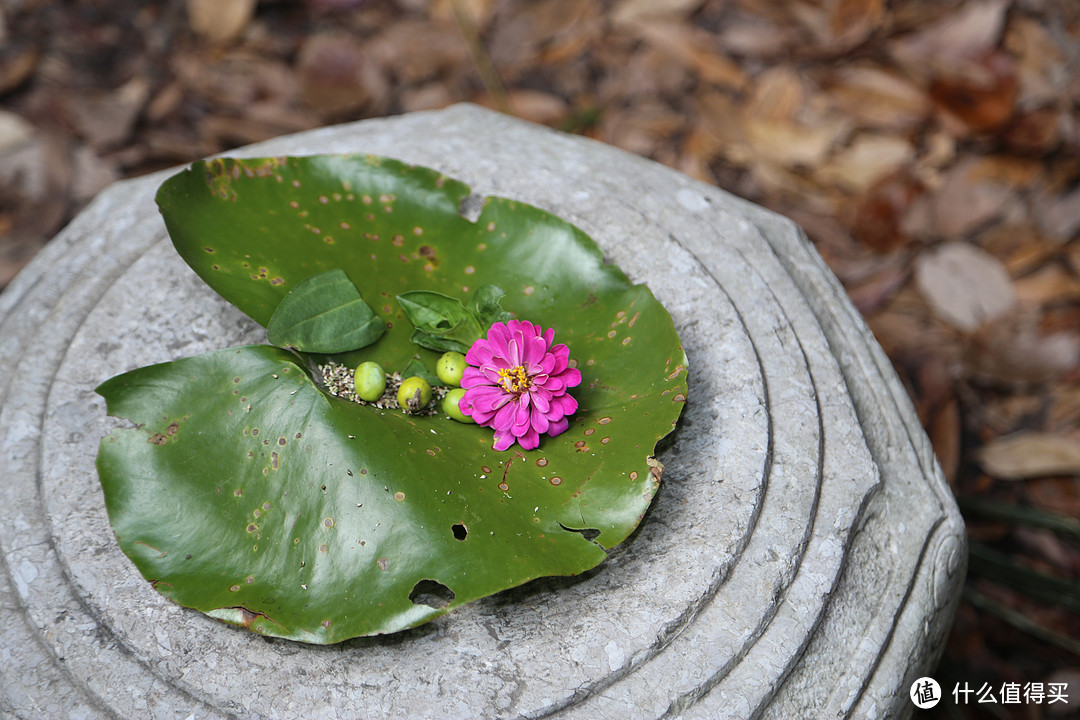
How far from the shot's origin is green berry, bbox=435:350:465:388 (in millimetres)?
998

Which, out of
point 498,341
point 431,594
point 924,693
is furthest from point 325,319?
point 924,693

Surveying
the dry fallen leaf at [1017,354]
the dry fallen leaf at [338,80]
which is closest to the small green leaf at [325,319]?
the dry fallen leaf at [338,80]

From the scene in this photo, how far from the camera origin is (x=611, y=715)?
2.75 ft

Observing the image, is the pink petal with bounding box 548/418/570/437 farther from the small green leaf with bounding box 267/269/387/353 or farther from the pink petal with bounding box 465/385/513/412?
the small green leaf with bounding box 267/269/387/353

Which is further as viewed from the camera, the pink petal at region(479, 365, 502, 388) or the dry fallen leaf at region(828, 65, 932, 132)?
the dry fallen leaf at region(828, 65, 932, 132)

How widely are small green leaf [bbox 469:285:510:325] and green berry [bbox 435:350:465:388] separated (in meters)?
0.06

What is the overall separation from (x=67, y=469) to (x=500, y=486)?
1.66ft

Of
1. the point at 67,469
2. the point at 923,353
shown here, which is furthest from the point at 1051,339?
the point at 67,469

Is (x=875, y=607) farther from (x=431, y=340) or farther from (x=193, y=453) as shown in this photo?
(x=193, y=453)

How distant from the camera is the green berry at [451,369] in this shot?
998 mm

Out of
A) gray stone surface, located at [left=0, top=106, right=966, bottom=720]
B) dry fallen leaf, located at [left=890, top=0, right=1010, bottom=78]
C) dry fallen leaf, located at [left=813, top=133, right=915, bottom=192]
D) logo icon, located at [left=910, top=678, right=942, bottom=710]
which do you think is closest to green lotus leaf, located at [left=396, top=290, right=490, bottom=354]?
gray stone surface, located at [left=0, top=106, right=966, bottom=720]

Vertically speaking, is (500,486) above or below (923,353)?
above

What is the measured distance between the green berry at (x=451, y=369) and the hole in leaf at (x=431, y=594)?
0.77ft

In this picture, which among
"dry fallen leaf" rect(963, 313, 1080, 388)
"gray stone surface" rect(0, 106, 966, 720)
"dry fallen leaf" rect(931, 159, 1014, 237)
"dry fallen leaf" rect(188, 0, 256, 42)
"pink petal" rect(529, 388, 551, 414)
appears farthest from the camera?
"dry fallen leaf" rect(188, 0, 256, 42)
